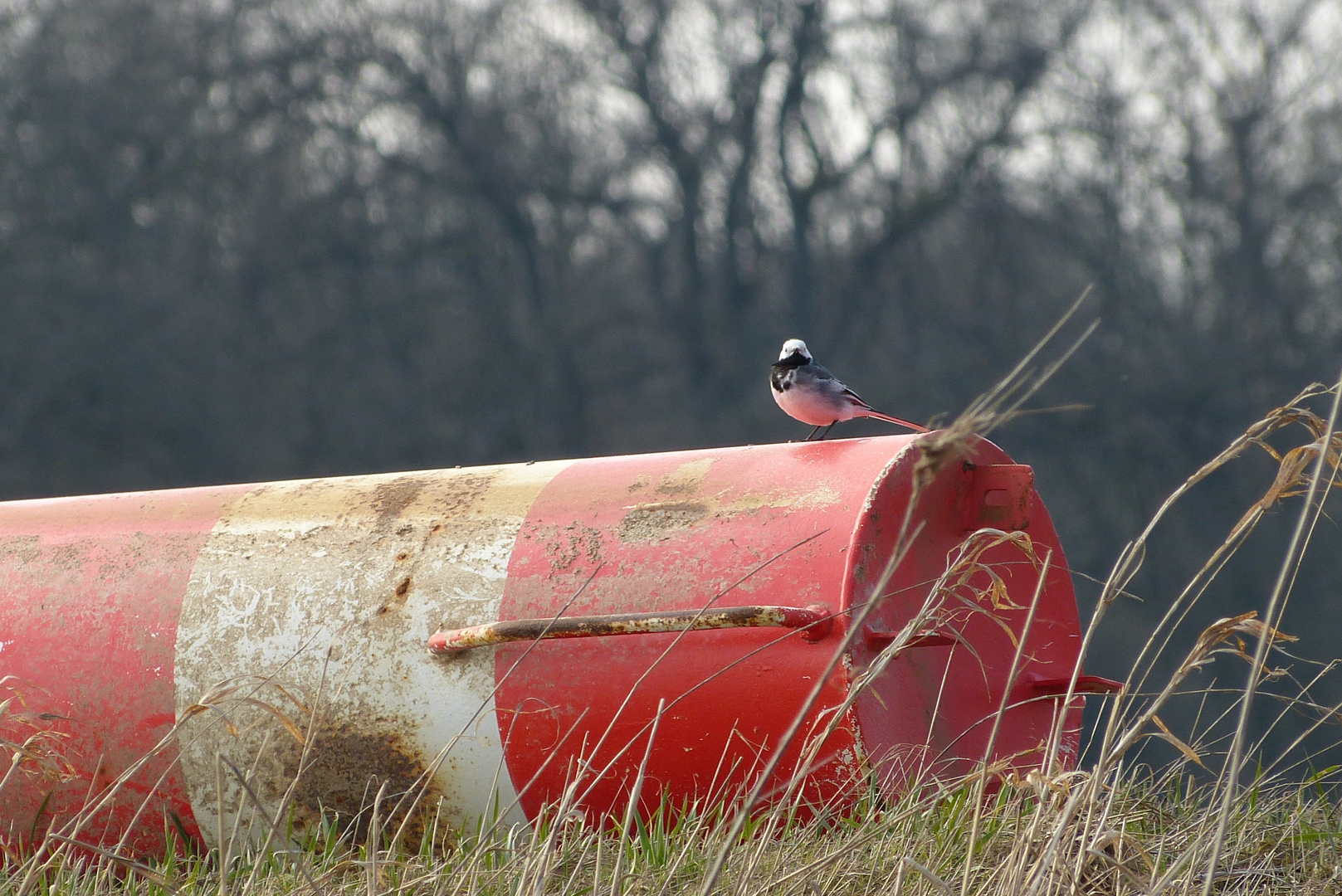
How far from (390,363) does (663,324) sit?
3704mm

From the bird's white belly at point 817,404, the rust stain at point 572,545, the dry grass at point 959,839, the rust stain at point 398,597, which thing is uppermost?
the bird's white belly at point 817,404

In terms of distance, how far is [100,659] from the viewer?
10.7 feet

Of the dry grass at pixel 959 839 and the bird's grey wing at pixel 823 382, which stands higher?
the bird's grey wing at pixel 823 382

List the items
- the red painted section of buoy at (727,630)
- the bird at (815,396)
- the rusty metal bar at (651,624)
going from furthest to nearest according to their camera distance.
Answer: the bird at (815,396)
the red painted section of buoy at (727,630)
the rusty metal bar at (651,624)

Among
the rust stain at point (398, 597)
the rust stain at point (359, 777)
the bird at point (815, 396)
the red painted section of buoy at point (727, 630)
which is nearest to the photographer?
the red painted section of buoy at point (727, 630)

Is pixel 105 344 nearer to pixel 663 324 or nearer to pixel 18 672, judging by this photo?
pixel 663 324

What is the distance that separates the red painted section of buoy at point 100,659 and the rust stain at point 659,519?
3.89ft

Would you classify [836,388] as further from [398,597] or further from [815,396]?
[398,597]

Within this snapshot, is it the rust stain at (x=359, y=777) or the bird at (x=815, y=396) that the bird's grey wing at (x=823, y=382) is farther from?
the rust stain at (x=359, y=777)

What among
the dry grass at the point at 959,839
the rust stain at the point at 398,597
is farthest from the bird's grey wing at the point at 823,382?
the rust stain at the point at 398,597

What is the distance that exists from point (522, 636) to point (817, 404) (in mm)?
1790

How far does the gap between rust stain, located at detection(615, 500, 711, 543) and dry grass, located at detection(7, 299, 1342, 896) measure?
2.09 feet

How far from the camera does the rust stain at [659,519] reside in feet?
10.1

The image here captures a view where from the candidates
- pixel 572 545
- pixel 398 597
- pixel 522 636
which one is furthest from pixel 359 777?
pixel 572 545
